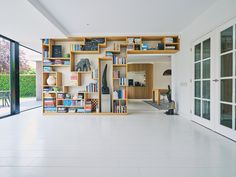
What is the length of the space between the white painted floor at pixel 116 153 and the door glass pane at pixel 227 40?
164 cm

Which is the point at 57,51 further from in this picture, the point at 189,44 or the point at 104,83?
the point at 189,44

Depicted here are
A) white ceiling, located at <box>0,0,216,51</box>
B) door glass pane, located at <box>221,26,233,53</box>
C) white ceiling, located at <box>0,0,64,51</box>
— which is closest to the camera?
door glass pane, located at <box>221,26,233,53</box>

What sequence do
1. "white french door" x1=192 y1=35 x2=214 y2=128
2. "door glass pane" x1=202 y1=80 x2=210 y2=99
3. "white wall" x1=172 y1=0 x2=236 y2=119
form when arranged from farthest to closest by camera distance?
"door glass pane" x1=202 y1=80 x2=210 y2=99 < "white french door" x1=192 y1=35 x2=214 y2=128 < "white wall" x1=172 y1=0 x2=236 y2=119

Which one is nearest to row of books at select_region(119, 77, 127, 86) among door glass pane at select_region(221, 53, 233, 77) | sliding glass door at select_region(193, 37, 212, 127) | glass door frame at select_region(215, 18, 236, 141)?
sliding glass door at select_region(193, 37, 212, 127)

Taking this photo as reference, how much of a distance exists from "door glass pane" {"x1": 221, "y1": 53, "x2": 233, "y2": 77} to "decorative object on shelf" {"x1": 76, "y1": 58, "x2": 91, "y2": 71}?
3.88 meters

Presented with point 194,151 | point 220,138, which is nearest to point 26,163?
point 194,151

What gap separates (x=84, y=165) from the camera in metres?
Result: 2.03

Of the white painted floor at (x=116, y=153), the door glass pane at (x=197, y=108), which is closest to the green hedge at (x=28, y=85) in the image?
the white painted floor at (x=116, y=153)

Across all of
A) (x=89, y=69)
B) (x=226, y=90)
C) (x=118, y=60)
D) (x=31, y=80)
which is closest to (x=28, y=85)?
(x=31, y=80)

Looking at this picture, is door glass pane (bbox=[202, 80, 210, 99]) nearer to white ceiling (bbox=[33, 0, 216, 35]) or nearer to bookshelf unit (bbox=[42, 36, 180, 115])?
white ceiling (bbox=[33, 0, 216, 35])

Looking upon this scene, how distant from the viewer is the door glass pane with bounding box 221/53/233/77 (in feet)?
10.1

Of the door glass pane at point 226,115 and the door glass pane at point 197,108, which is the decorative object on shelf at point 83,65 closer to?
the door glass pane at point 197,108

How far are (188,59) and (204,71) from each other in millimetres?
1002

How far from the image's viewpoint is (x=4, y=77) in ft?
18.6
